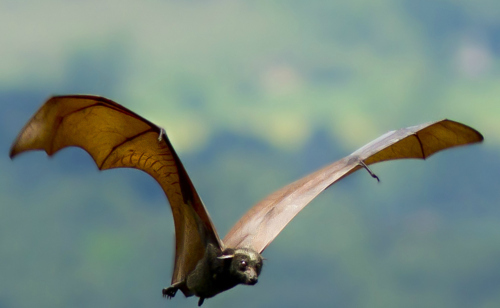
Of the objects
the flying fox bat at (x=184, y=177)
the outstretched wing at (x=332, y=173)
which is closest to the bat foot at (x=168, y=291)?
the flying fox bat at (x=184, y=177)

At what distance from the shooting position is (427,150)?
7719mm

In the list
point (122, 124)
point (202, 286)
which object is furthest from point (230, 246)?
point (122, 124)

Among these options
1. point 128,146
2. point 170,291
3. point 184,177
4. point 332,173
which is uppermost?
point 128,146

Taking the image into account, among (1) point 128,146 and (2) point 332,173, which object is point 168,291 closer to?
(1) point 128,146

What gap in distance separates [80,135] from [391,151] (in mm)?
2888

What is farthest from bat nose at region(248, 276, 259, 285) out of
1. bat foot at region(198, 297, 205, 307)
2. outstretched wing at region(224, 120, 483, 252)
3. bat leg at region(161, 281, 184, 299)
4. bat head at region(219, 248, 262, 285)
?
bat leg at region(161, 281, 184, 299)

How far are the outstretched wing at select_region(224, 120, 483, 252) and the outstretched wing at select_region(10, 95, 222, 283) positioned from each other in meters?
0.33

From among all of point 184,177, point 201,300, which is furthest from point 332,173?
point 201,300

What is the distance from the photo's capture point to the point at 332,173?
271 inches

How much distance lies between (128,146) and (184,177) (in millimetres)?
743

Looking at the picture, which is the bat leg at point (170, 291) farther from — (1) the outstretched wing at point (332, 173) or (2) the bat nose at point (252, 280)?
(2) the bat nose at point (252, 280)

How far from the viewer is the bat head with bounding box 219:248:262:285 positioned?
5.70 m

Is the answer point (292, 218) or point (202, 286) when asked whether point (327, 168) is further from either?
point (202, 286)

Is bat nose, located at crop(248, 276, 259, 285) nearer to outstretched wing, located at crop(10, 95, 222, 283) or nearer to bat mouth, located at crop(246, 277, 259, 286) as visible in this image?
bat mouth, located at crop(246, 277, 259, 286)
